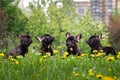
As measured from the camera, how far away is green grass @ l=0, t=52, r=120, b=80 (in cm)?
750

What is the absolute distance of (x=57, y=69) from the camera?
8.38m

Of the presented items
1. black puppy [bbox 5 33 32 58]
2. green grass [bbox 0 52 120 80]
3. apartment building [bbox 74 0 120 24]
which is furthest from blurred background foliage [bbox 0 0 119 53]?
apartment building [bbox 74 0 120 24]


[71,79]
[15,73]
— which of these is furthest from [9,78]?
[71,79]

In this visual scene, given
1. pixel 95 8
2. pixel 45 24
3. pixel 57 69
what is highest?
pixel 57 69

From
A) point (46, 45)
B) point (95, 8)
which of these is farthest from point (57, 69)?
point (95, 8)

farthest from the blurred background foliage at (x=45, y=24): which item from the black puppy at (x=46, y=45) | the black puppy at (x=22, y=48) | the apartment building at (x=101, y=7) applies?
the apartment building at (x=101, y=7)

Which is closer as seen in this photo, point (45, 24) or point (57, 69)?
point (57, 69)

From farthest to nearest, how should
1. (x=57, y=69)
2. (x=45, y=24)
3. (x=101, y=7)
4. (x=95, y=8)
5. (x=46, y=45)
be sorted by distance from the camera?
1. (x=101, y=7)
2. (x=95, y=8)
3. (x=45, y=24)
4. (x=46, y=45)
5. (x=57, y=69)

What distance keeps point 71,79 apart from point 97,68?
1.36m

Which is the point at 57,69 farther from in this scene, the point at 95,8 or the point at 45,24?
the point at 95,8

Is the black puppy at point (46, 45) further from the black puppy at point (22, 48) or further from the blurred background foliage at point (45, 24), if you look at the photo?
the blurred background foliage at point (45, 24)

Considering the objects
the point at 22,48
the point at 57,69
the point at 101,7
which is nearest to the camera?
the point at 57,69

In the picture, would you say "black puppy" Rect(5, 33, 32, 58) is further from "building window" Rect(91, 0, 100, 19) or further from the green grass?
"building window" Rect(91, 0, 100, 19)

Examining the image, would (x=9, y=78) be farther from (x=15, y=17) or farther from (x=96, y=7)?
(x=96, y=7)
